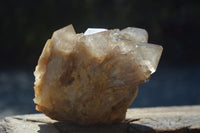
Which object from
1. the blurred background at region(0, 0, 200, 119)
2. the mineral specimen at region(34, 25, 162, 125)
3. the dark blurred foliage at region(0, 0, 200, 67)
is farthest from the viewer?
the dark blurred foliage at region(0, 0, 200, 67)

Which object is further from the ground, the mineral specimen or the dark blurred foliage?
the dark blurred foliage

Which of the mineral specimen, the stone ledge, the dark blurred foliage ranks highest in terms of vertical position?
the dark blurred foliage

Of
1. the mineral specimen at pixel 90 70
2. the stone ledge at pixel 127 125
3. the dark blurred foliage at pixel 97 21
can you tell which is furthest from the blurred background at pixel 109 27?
the mineral specimen at pixel 90 70

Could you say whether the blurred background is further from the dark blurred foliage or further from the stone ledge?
the stone ledge

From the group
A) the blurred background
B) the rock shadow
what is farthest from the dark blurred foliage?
the rock shadow

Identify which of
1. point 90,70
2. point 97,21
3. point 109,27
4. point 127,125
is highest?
point 97,21

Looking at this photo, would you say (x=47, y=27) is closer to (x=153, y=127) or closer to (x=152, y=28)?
(x=152, y=28)

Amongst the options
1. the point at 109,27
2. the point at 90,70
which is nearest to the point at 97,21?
the point at 109,27

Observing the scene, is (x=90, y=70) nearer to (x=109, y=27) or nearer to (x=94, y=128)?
(x=94, y=128)

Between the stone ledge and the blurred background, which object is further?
the blurred background
